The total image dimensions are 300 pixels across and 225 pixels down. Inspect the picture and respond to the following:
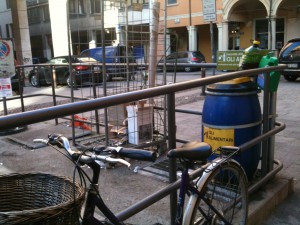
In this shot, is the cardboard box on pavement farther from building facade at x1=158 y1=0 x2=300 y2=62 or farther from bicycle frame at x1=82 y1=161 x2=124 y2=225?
building facade at x1=158 y1=0 x2=300 y2=62

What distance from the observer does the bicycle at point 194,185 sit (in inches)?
62.8

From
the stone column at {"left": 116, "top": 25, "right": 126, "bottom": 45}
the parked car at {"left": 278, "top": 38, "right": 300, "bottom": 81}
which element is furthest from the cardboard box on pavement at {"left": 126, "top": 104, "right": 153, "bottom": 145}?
the parked car at {"left": 278, "top": 38, "right": 300, "bottom": 81}

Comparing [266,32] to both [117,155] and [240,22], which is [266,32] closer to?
[240,22]

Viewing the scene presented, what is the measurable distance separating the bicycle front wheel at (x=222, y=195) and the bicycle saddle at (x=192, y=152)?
0.98ft

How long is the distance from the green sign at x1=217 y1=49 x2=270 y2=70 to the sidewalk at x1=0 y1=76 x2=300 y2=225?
1.29 meters

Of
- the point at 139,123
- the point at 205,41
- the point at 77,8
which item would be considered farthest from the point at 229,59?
the point at 205,41

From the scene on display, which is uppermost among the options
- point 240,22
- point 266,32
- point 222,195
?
point 240,22

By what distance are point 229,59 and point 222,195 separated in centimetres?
164

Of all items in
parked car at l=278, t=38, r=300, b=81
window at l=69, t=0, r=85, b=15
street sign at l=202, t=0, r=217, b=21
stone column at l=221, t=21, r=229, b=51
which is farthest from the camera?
stone column at l=221, t=21, r=229, b=51

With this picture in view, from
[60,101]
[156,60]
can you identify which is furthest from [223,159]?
[60,101]

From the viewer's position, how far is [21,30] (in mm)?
22422

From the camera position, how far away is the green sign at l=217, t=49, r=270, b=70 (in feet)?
12.7

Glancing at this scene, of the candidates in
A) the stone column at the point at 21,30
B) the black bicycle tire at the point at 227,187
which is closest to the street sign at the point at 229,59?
the black bicycle tire at the point at 227,187

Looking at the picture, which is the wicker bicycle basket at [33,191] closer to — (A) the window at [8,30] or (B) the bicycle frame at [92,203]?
(B) the bicycle frame at [92,203]
